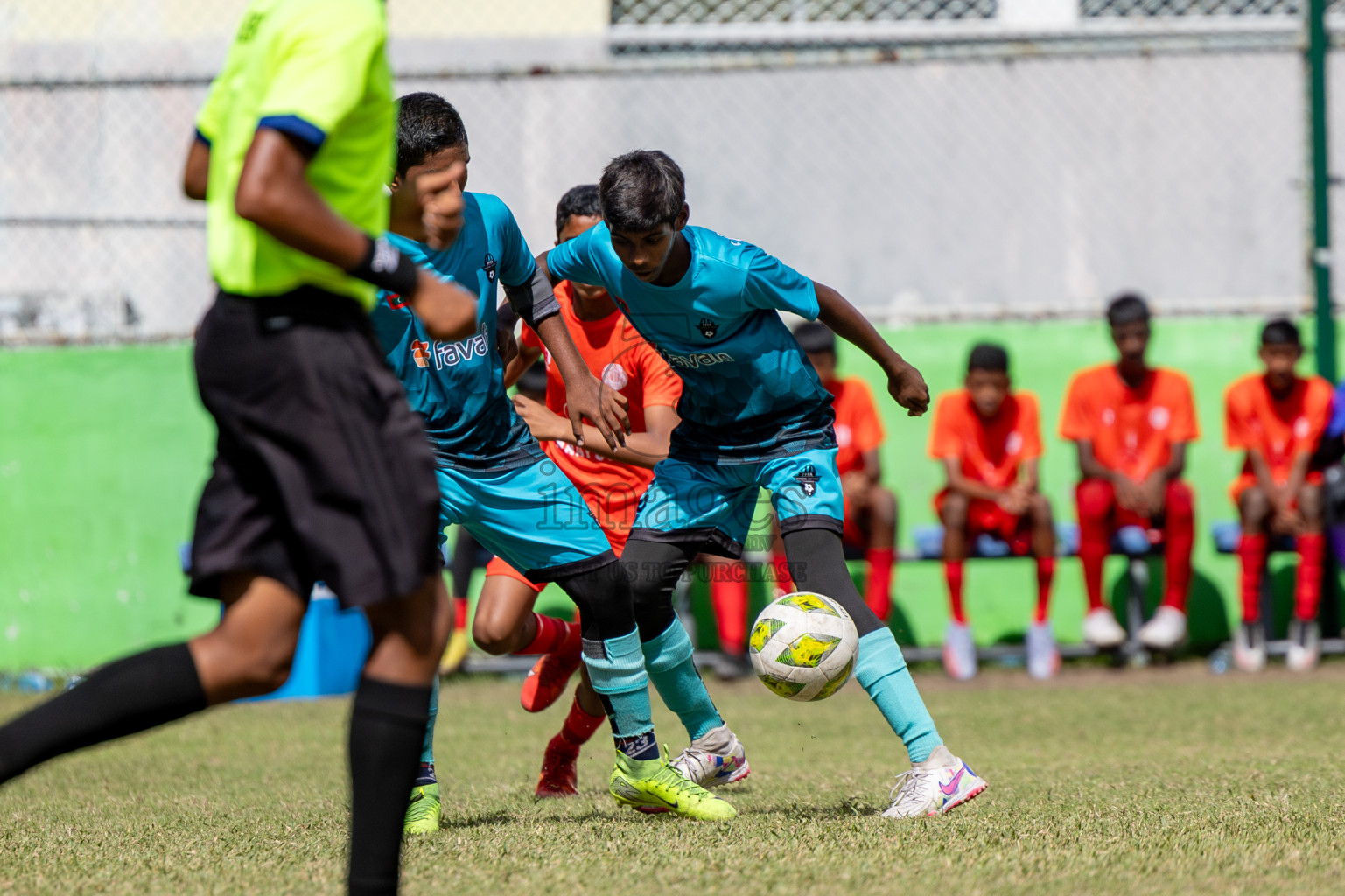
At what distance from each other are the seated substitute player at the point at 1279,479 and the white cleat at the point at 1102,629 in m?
0.76

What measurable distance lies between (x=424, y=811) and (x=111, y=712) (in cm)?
143

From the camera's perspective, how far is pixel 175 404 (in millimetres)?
8820

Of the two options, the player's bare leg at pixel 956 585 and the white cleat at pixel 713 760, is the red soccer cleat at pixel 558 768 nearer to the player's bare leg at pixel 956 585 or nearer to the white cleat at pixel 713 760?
the white cleat at pixel 713 760

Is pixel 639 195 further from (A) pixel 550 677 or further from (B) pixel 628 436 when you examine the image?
(A) pixel 550 677

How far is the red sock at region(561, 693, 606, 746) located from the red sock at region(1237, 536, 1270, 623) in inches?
196

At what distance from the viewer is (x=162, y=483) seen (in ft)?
28.6

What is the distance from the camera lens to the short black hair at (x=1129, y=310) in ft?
27.1

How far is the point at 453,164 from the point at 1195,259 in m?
7.12

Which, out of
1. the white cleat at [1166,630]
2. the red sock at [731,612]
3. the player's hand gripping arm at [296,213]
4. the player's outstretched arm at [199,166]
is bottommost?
the white cleat at [1166,630]

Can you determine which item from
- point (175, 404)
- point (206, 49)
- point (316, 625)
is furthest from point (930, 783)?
point (206, 49)

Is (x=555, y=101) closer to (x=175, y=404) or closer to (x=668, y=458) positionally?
(x=175, y=404)

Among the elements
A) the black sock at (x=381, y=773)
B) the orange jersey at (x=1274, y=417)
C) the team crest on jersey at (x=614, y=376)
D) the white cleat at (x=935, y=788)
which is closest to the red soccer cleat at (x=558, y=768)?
the white cleat at (x=935, y=788)

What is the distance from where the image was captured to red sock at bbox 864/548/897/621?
8.01 m

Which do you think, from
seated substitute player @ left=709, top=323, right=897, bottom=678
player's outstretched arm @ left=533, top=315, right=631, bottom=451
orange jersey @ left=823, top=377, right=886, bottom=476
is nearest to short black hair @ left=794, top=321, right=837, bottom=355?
seated substitute player @ left=709, top=323, right=897, bottom=678
